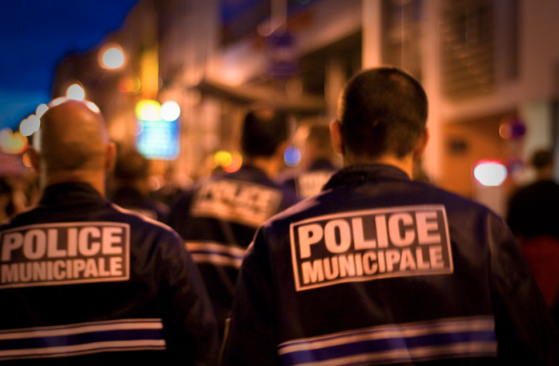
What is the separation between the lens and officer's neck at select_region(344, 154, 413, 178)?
191cm

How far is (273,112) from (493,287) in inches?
98.5

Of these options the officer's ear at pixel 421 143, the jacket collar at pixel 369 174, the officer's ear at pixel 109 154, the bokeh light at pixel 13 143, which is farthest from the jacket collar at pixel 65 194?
the bokeh light at pixel 13 143

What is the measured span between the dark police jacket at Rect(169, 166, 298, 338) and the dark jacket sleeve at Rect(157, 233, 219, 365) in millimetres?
1123

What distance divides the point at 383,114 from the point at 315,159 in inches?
136

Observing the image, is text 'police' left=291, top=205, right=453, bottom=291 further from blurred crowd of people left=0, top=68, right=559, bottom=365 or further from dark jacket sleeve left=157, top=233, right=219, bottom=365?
dark jacket sleeve left=157, top=233, right=219, bottom=365

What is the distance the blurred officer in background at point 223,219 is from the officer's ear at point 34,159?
1.28m

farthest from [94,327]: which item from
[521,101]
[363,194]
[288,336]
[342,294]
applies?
[521,101]

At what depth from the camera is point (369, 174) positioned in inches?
73.9

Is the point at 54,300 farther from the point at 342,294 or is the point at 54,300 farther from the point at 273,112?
the point at 273,112

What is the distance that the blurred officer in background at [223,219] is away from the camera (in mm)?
3516

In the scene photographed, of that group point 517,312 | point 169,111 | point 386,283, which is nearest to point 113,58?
point 169,111

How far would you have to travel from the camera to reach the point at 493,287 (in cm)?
174

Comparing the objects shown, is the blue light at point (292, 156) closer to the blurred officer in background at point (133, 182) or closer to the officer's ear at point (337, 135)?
the blurred officer in background at point (133, 182)

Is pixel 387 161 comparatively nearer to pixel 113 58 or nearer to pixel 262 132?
pixel 262 132
